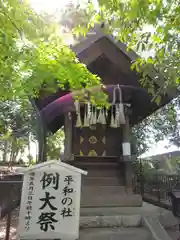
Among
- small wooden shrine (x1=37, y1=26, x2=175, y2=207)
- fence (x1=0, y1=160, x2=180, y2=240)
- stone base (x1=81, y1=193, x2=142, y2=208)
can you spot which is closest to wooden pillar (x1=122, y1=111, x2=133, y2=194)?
small wooden shrine (x1=37, y1=26, x2=175, y2=207)

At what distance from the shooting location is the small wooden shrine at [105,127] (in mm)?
5020

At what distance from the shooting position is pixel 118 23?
1845mm

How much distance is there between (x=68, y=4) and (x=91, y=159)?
4.18 metres

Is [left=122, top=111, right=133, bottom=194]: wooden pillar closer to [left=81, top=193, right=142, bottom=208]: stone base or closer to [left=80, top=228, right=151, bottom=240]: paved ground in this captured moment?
[left=81, top=193, right=142, bottom=208]: stone base

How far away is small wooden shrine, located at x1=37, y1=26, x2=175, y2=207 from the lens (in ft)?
16.5

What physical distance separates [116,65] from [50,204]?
4.71 metres

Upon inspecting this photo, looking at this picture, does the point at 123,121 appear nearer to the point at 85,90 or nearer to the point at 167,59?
the point at 85,90

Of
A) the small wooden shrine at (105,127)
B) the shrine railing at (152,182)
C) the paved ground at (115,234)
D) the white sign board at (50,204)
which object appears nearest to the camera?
the white sign board at (50,204)

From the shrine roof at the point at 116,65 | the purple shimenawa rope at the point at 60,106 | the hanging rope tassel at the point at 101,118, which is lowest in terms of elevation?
the hanging rope tassel at the point at 101,118

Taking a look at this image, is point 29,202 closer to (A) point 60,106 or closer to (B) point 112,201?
(B) point 112,201

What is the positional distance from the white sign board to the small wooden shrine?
2.32 m

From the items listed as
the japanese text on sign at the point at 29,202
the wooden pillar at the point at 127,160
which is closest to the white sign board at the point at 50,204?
the japanese text on sign at the point at 29,202

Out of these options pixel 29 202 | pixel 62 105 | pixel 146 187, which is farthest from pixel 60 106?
pixel 146 187

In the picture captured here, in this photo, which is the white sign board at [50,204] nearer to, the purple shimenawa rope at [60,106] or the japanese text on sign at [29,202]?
the japanese text on sign at [29,202]
